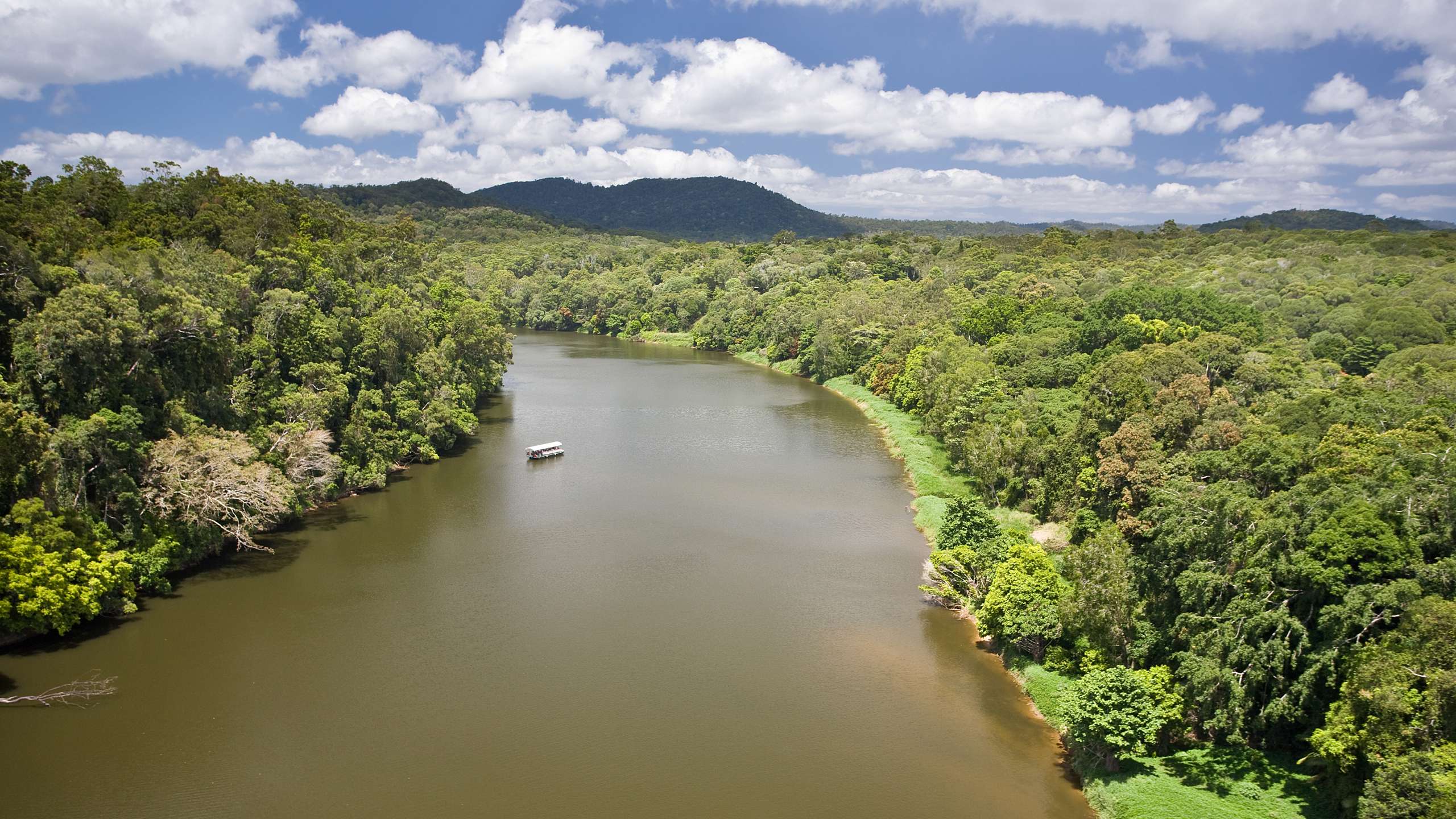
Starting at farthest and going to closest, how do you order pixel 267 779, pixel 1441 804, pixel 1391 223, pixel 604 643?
pixel 1391 223, pixel 604 643, pixel 267 779, pixel 1441 804

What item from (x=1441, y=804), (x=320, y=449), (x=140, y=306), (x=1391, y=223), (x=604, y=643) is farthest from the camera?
(x=1391, y=223)

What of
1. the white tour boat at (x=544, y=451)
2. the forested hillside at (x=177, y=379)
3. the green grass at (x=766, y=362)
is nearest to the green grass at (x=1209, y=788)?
the forested hillside at (x=177, y=379)

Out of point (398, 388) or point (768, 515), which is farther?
point (398, 388)

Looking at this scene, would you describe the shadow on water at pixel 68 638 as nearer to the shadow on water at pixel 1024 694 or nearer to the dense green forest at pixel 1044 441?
the dense green forest at pixel 1044 441

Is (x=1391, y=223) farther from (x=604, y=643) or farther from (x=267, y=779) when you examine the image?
(x=267, y=779)

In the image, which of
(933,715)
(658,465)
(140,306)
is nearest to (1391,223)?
→ (658,465)

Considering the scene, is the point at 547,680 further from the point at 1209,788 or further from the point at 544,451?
the point at 544,451
